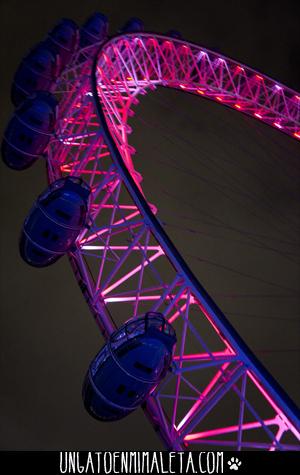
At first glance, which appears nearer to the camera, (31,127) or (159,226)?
(159,226)

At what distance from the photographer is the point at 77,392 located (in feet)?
99.1

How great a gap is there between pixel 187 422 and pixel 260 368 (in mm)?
2003

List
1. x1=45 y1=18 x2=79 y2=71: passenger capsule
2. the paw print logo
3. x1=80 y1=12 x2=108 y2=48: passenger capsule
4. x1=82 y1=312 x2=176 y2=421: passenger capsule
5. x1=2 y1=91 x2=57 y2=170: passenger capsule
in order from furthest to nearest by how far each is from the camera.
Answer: x1=80 y1=12 x2=108 y2=48: passenger capsule < x1=45 y1=18 x2=79 y2=71: passenger capsule < x1=2 y1=91 x2=57 y2=170: passenger capsule < x1=82 y1=312 x2=176 y2=421: passenger capsule < the paw print logo

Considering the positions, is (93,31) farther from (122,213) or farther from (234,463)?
(234,463)

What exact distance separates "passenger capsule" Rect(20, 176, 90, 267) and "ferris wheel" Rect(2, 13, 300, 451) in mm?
22

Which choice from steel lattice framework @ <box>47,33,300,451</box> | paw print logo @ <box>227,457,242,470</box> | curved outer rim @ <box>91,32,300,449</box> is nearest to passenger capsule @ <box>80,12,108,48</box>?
steel lattice framework @ <box>47,33,300,451</box>

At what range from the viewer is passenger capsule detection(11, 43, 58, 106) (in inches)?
647

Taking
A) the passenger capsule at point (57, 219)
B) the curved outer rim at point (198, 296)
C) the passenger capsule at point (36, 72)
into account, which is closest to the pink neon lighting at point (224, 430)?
the curved outer rim at point (198, 296)

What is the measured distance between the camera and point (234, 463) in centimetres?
784

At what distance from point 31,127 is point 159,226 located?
5.46m

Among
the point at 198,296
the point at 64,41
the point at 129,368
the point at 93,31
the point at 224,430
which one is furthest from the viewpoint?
Result: the point at 93,31

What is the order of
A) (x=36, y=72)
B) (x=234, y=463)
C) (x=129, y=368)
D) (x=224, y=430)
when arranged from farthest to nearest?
(x=36, y=72), (x=224, y=430), (x=129, y=368), (x=234, y=463)

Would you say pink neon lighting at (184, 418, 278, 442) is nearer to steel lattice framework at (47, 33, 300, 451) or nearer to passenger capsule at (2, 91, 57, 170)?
steel lattice framework at (47, 33, 300, 451)

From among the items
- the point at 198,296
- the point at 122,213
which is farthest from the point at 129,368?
the point at 122,213
